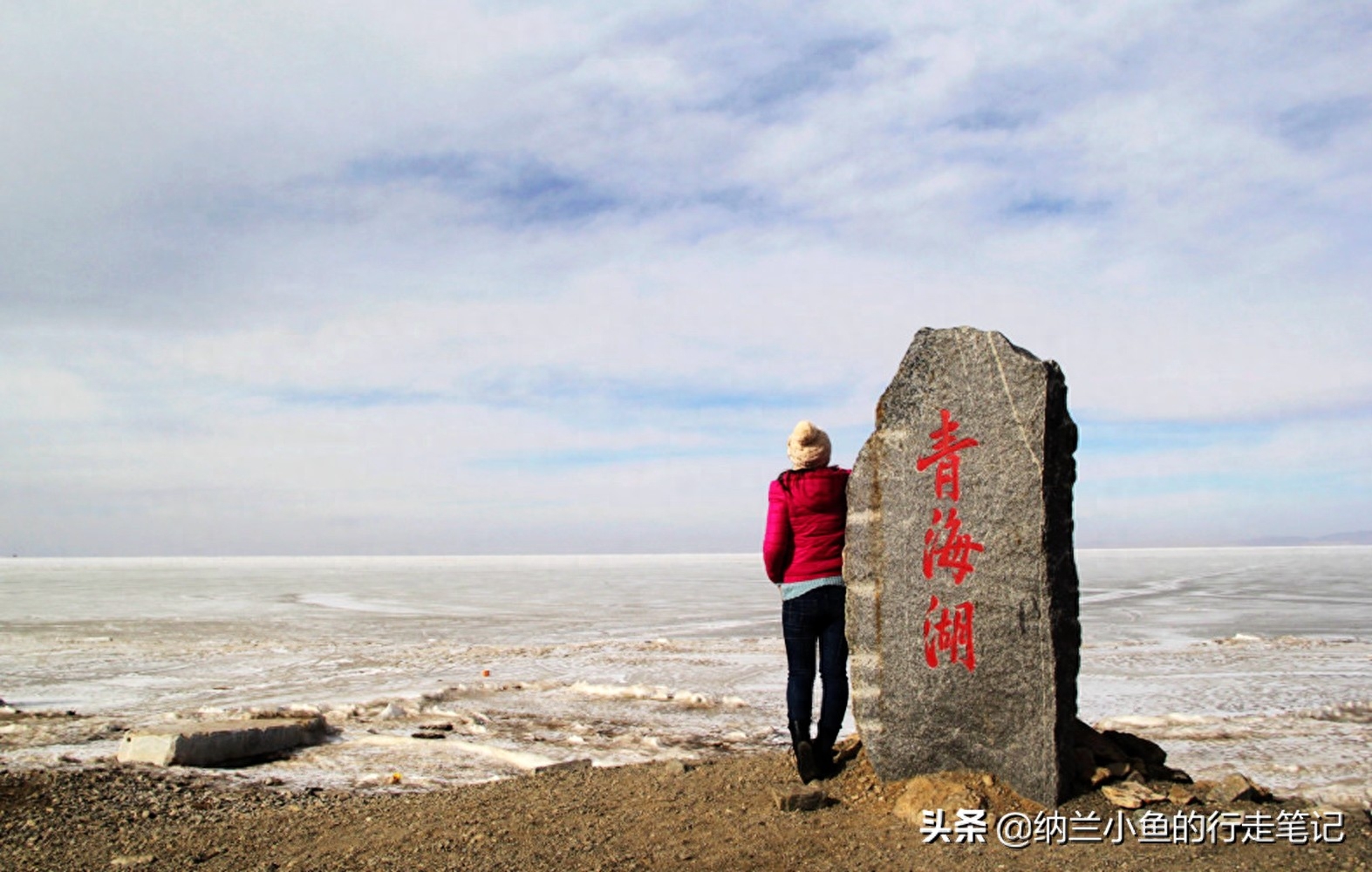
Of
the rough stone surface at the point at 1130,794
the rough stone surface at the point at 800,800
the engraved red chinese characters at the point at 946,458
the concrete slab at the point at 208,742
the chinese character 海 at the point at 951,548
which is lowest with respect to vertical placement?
the concrete slab at the point at 208,742

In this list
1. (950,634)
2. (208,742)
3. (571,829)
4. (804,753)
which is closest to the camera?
(571,829)

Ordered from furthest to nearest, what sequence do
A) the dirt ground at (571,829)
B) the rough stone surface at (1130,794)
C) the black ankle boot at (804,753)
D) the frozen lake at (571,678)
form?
1. the frozen lake at (571,678)
2. the black ankle boot at (804,753)
3. the rough stone surface at (1130,794)
4. the dirt ground at (571,829)

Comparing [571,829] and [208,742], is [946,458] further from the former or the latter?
[208,742]

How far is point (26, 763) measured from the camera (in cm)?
714

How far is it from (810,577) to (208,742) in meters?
4.78

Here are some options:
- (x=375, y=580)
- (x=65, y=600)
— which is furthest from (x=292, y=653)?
(x=375, y=580)

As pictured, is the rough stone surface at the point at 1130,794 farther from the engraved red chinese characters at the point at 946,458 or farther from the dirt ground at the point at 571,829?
the engraved red chinese characters at the point at 946,458

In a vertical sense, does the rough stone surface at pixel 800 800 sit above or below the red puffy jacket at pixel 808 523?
below

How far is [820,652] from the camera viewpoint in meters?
5.63

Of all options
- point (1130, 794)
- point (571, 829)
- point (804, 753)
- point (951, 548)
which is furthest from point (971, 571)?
point (571, 829)

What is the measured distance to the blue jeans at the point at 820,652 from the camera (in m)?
5.59

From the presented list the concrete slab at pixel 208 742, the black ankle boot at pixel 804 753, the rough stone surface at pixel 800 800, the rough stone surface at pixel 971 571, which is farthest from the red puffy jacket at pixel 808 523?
the concrete slab at pixel 208 742

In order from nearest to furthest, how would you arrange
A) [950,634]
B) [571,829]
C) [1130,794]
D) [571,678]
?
[1130,794], [571,829], [950,634], [571,678]

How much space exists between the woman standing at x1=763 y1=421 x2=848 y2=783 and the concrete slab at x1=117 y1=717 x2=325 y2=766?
440 centimetres
